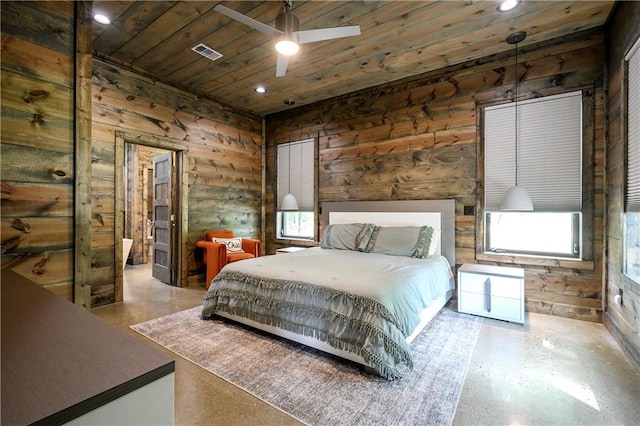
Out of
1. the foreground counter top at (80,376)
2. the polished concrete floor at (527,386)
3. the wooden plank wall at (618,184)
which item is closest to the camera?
the foreground counter top at (80,376)

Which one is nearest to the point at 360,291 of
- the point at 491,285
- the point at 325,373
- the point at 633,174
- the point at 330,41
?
the point at 325,373

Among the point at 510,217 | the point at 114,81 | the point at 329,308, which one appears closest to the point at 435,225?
the point at 510,217

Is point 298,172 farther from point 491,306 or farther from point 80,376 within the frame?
point 80,376

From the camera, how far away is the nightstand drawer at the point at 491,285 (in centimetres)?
307

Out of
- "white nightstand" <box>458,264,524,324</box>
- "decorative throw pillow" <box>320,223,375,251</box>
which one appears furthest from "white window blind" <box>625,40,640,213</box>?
"decorative throw pillow" <box>320,223,375,251</box>

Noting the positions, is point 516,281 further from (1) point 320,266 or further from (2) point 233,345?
(2) point 233,345

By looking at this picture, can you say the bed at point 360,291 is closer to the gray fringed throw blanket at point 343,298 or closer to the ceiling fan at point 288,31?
the gray fringed throw blanket at point 343,298

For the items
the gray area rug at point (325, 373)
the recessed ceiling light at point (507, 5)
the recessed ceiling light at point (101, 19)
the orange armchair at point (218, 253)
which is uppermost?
the recessed ceiling light at point (101, 19)

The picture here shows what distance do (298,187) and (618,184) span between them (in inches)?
165

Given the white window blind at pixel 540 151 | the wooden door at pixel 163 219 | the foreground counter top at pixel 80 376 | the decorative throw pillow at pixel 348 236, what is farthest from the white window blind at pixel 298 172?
the foreground counter top at pixel 80 376

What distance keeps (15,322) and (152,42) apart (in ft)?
11.7

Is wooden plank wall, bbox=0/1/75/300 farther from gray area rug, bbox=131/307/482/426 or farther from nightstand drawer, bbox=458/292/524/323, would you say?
nightstand drawer, bbox=458/292/524/323

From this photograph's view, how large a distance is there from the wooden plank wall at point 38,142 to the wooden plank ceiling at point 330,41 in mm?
1331

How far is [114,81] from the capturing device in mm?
3785
